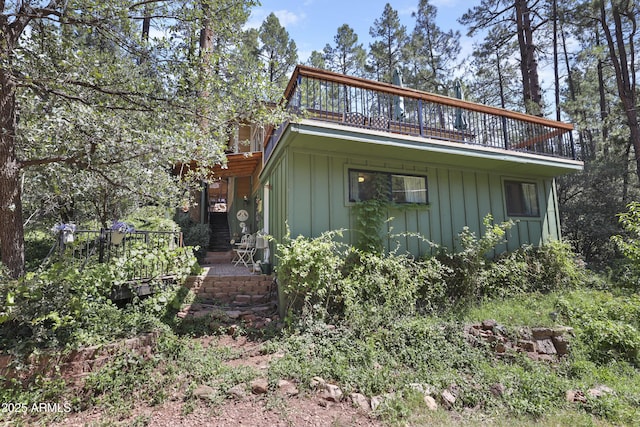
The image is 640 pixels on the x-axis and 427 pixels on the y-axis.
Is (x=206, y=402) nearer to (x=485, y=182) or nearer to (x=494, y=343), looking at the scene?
(x=494, y=343)

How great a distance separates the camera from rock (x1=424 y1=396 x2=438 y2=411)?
2871 mm

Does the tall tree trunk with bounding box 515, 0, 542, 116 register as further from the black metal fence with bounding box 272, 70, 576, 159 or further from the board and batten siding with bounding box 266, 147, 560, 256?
the board and batten siding with bounding box 266, 147, 560, 256

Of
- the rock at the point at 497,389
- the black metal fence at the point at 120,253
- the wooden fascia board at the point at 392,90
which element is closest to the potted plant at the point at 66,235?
the black metal fence at the point at 120,253

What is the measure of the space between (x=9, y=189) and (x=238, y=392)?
369 centimetres

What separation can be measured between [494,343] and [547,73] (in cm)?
1804

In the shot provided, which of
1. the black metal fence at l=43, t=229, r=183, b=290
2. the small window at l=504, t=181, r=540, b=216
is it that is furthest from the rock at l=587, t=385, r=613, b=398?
the black metal fence at l=43, t=229, r=183, b=290

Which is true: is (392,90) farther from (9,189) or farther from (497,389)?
(9,189)

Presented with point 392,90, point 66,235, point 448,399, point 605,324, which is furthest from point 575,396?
point 66,235

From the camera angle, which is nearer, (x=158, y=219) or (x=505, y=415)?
(x=505, y=415)

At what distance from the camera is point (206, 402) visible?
2.83 m

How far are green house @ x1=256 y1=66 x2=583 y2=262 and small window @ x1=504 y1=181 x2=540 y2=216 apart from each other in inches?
1.1

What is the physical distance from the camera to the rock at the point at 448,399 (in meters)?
2.96

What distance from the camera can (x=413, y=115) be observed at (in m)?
5.94

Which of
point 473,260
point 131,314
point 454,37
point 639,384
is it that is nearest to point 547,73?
point 454,37
